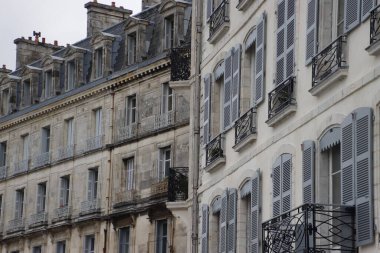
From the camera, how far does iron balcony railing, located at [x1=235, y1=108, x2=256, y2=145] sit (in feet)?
80.8

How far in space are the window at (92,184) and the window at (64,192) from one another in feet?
5.88

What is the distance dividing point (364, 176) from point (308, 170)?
7.58 feet

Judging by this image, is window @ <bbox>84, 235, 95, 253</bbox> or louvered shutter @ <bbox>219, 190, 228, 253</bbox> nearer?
louvered shutter @ <bbox>219, 190, 228, 253</bbox>

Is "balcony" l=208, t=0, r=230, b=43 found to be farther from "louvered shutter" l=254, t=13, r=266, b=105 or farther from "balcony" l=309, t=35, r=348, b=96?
"balcony" l=309, t=35, r=348, b=96

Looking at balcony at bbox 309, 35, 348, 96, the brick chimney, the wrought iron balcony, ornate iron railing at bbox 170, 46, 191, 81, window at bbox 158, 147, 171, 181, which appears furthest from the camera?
the brick chimney

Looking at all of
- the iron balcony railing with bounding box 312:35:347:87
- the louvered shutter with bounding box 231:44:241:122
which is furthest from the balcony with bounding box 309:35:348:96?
the louvered shutter with bounding box 231:44:241:122

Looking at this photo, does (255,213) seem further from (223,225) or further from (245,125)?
(223,225)

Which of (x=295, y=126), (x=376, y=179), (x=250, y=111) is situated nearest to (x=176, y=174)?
(x=250, y=111)

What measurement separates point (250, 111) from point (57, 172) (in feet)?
92.2

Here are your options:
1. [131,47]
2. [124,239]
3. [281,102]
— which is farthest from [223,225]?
[131,47]

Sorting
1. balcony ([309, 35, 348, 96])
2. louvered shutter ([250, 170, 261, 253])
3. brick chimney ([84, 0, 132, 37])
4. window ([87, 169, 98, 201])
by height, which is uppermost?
brick chimney ([84, 0, 132, 37])

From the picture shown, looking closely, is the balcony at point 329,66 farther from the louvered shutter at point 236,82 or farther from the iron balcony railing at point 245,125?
the louvered shutter at point 236,82

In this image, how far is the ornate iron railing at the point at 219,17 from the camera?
91.9 feet

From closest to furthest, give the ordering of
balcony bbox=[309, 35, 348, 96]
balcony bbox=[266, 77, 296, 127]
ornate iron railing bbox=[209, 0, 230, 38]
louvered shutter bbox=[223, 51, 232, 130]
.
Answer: balcony bbox=[309, 35, 348, 96]
balcony bbox=[266, 77, 296, 127]
louvered shutter bbox=[223, 51, 232, 130]
ornate iron railing bbox=[209, 0, 230, 38]
